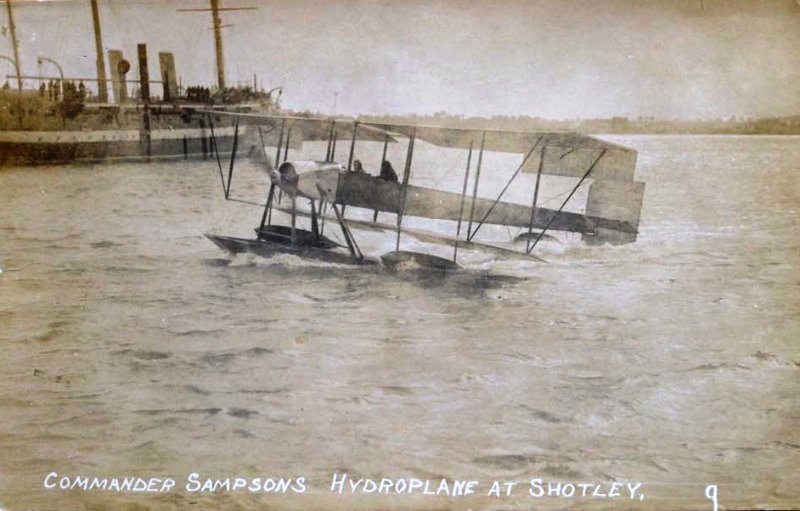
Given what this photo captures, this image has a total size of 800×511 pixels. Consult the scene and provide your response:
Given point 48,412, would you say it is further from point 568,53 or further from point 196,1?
point 568,53

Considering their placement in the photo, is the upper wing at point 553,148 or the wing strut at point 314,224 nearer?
the upper wing at point 553,148

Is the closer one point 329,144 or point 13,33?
point 13,33

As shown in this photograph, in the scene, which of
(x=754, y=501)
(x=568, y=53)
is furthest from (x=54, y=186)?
(x=754, y=501)

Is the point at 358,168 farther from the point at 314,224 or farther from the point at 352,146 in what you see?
the point at 314,224

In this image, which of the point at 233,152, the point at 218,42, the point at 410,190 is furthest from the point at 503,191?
the point at 218,42

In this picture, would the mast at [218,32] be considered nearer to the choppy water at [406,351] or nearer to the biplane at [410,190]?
the biplane at [410,190]

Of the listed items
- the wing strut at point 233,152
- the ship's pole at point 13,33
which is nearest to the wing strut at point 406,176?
the wing strut at point 233,152

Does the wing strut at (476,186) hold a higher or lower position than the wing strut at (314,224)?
higher

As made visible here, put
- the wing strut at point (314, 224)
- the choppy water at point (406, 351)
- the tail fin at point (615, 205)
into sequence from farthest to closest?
the wing strut at point (314, 224)
the tail fin at point (615, 205)
the choppy water at point (406, 351)
